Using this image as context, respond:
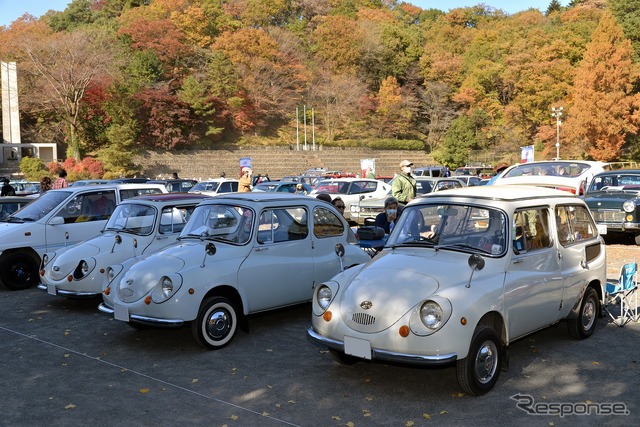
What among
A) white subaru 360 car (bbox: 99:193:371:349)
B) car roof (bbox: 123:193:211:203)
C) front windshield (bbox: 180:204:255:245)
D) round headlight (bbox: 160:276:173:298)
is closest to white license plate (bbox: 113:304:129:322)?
white subaru 360 car (bbox: 99:193:371:349)

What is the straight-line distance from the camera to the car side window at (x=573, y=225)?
21.7 ft

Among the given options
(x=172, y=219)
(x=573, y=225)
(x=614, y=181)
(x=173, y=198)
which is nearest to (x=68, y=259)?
(x=172, y=219)

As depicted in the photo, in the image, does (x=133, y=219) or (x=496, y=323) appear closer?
(x=496, y=323)

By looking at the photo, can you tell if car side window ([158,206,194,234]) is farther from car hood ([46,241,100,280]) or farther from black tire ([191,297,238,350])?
black tire ([191,297,238,350])

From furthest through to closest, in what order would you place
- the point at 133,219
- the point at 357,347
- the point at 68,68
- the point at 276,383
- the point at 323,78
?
the point at 323,78, the point at 68,68, the point at 133,219, the point at 276,383, the point at 357,347

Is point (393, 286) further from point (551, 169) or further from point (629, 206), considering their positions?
point (551, 169)

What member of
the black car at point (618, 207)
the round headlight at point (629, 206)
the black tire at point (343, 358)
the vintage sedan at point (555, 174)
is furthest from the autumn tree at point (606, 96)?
the black tire at point (343, 358)

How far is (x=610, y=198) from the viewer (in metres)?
14.2

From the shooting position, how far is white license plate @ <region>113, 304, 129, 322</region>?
6.68 metres

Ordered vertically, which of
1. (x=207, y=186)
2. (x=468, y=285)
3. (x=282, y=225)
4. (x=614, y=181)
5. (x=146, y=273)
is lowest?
(x=146, y=273)

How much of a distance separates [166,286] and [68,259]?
2859mm

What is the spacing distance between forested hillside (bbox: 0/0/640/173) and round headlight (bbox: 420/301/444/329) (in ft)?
146

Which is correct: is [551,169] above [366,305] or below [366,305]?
above

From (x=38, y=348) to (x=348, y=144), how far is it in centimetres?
5875
